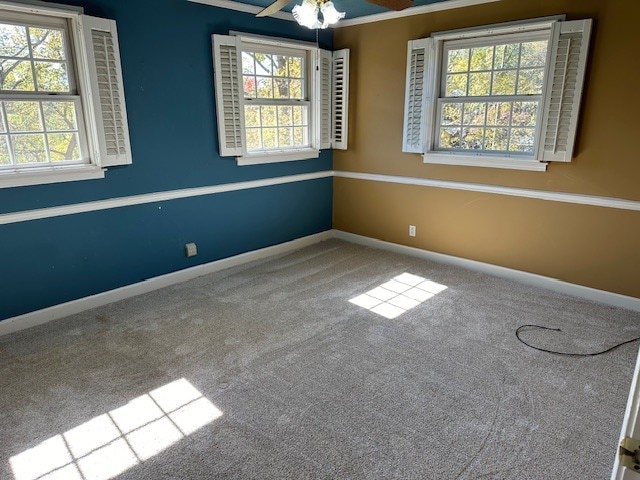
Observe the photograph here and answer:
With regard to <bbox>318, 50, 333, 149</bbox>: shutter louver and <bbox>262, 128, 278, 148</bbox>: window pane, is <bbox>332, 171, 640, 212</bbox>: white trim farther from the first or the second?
<bbox>262, 128, 278, 148</bbox>: window pane

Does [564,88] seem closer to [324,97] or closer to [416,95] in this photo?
[416,95]

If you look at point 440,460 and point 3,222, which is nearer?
point 440,460

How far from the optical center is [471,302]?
3449 mm

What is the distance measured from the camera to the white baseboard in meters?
3.12

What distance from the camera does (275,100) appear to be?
14.2ft

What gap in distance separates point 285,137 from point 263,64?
76 cm

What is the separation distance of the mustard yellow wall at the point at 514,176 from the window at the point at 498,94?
10 centimetres

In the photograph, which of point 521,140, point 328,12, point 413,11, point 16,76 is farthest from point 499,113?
point 16,76

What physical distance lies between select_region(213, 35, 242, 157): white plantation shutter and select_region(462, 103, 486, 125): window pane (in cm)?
209

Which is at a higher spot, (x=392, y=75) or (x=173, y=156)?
(x=392, y=75)

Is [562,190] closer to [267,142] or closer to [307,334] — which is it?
[307,334]

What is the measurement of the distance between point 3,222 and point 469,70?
387 cm

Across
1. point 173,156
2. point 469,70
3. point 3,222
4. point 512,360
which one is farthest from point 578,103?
point 3,222

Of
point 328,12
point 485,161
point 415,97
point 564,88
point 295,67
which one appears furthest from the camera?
point 295,67
